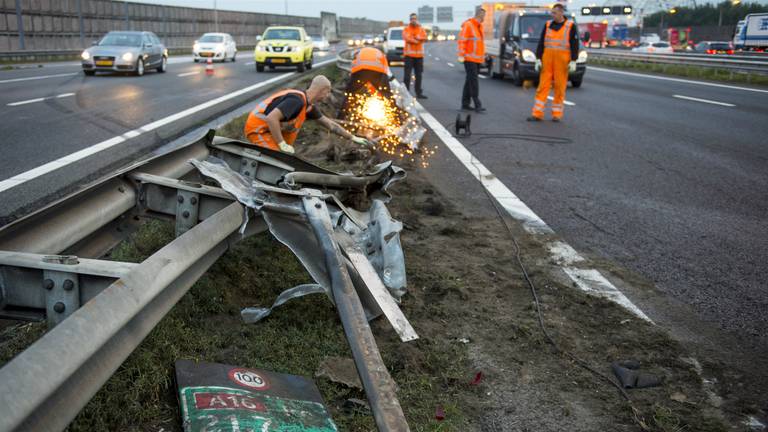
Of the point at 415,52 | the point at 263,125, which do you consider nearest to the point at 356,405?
the point at 263,125

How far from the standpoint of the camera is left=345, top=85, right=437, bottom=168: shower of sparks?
8742 mm

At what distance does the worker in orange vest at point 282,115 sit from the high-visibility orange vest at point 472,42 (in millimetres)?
8164

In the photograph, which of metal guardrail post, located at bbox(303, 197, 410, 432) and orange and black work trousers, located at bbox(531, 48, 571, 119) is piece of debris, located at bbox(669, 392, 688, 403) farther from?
orange and black work trousers, located at bbox(531, 48, 571, 119)

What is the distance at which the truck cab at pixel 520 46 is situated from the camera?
19922 millimetres

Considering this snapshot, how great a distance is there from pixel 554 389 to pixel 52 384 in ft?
6.51

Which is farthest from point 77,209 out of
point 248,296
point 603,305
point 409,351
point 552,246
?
point 552,246

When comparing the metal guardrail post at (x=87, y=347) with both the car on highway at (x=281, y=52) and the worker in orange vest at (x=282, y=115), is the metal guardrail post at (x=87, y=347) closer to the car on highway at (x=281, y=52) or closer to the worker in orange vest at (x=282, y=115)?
the worker in orange vest at (x=282, y=115)

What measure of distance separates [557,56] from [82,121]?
8020 millimetres

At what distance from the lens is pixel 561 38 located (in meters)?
12.3

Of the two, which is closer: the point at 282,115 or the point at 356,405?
the point at 356,405

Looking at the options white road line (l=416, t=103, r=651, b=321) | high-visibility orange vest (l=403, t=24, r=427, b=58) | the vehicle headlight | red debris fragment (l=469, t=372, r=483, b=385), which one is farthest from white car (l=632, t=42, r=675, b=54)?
red debris fragment (l=469, t=372, r=483, b=385)

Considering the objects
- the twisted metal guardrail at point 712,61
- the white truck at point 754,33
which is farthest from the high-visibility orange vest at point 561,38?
the white truck at point 754,33

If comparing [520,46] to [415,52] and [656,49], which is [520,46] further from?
[656,49]

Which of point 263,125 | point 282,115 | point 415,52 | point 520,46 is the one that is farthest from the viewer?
point 520,46
